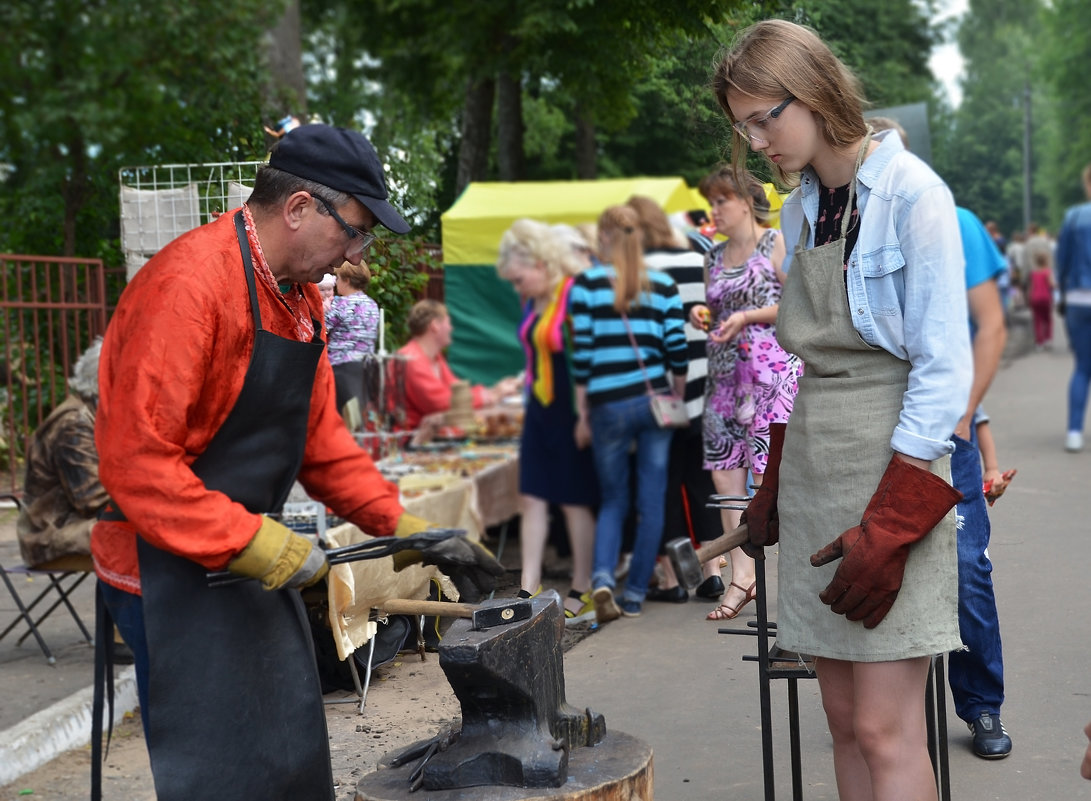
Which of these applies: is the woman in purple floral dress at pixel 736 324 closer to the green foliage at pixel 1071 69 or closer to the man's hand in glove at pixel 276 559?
the man's hand in glove at pixel 276 559

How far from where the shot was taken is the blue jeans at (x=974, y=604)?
3365 mm

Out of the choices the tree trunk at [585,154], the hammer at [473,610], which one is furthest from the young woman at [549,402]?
the tree trunk at [585,154]

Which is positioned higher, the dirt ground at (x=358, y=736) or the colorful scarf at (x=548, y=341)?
the colorful scarf at (x=548, y=341)

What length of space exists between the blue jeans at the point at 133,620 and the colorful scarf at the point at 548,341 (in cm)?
395

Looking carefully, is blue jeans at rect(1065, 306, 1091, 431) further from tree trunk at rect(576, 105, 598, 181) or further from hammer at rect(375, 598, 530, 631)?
hammer at rect(375, 598, 530, 631)

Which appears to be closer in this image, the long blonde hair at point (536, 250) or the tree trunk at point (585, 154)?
the long blonde hair at point (536, 250)

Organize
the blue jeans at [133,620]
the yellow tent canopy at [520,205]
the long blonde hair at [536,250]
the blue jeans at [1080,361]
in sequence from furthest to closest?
1. the blue jeans at [1080,361]
2. the yellow tent canopy at [520,205]
3. the long blonde hair at [536,250]
4. the blue jeans at [133,620]

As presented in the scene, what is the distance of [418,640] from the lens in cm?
358

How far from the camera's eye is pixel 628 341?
5.81 m

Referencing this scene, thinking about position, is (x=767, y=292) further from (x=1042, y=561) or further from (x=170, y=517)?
(x=170, y=517)

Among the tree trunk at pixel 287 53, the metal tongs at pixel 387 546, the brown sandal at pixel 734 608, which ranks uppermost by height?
the tree trunk at pixel 287 53

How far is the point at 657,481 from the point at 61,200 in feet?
12.7

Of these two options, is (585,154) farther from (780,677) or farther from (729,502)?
(780,677)

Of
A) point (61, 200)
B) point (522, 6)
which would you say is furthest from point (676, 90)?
point (522, 6)
